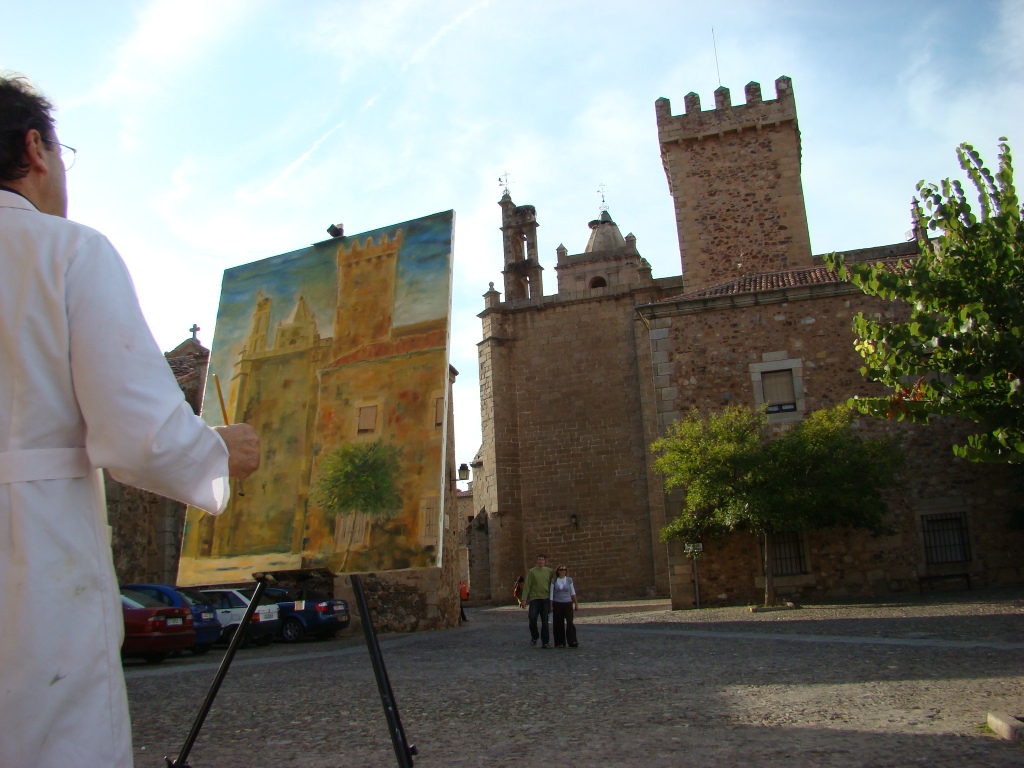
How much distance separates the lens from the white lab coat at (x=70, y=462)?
1.45 metres

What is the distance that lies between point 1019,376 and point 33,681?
6916 millimetres

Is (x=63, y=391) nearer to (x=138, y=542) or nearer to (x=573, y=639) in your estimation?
(x=573, y=639)

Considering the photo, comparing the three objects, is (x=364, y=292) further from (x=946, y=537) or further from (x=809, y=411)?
(x=946, y=537)

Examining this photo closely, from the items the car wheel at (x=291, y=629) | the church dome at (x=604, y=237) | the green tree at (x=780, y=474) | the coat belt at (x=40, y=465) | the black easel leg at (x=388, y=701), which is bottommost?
the car wheel at (x=291, y=629)

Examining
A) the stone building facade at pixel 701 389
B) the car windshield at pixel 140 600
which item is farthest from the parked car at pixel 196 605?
the stone building facade at pixel 701 389

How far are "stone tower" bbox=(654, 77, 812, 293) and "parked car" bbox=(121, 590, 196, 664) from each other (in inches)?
704

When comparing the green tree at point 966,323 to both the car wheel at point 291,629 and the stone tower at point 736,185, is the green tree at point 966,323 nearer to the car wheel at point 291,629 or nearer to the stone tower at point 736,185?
the car wheel at point 291,629

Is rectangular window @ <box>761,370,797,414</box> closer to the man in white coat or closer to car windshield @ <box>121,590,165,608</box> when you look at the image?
car windshield @ <box>121,590,165,608</box>

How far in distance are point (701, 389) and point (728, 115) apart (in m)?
12.7

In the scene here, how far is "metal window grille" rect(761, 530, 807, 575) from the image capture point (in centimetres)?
1747

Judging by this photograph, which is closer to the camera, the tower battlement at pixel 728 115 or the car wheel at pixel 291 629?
the car wheel at pixel 291 629

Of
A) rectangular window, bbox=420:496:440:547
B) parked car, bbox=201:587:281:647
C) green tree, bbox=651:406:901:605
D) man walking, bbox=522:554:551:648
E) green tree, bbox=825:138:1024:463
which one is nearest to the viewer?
rectangular window, bbox=420:496:440:547

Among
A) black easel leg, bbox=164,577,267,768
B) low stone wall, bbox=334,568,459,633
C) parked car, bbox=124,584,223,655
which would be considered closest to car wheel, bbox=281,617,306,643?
parked car, bbox=124,584,223,655

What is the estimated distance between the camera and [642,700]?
686cm
